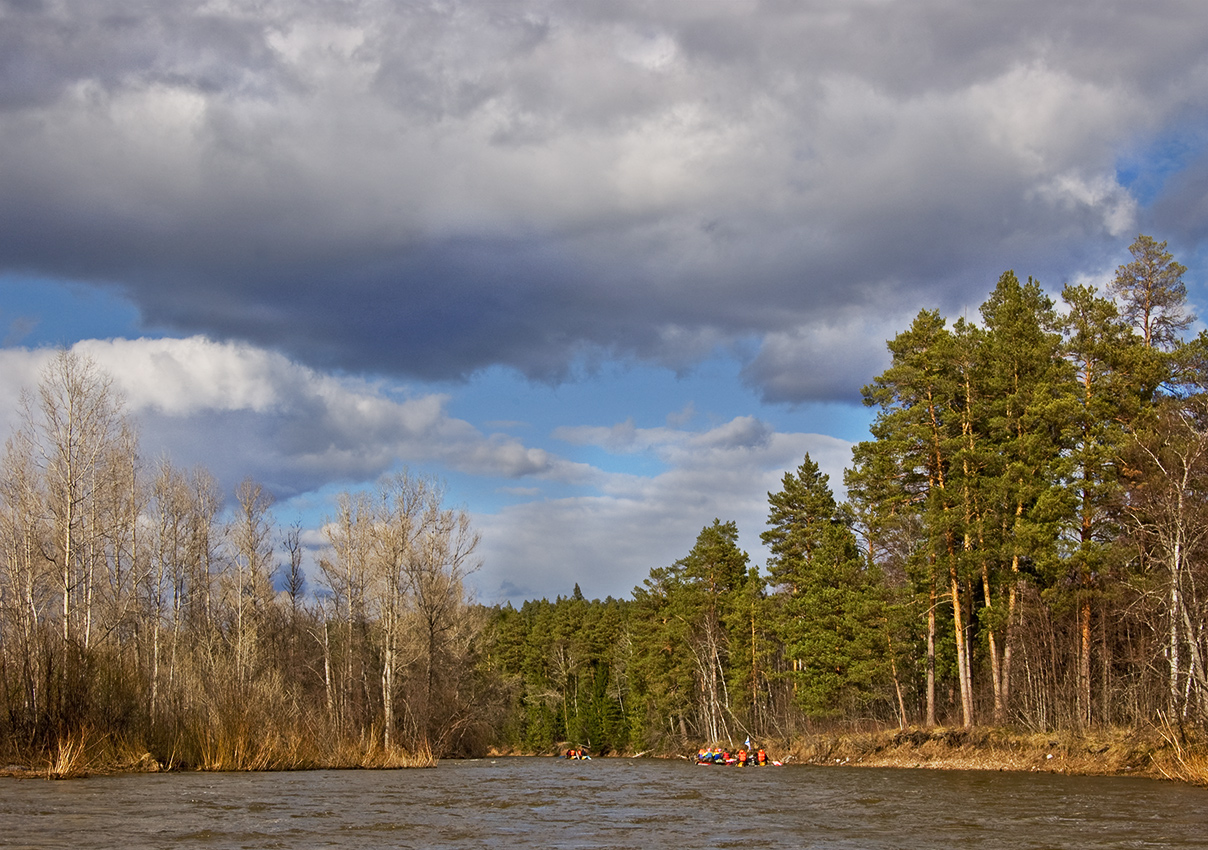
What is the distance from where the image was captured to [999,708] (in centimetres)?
4638

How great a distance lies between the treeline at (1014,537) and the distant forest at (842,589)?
6.3 inches

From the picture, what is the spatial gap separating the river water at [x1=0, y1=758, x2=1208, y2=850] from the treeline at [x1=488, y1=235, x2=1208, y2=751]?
856cm

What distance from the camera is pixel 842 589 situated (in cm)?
5697

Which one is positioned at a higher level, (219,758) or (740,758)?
(219,758)

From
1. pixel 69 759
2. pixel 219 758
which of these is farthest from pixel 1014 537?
pixel 69 759

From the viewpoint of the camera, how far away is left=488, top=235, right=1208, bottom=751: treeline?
3784 cm

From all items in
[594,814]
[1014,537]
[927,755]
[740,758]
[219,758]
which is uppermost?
[1014,537]

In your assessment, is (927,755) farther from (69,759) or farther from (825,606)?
(69,759)

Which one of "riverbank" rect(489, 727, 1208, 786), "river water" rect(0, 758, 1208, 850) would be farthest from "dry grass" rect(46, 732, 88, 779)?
"riverbank" rect(489, 727, 1208, 786)

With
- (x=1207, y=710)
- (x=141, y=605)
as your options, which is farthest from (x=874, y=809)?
Answer: (x=141, y=605)

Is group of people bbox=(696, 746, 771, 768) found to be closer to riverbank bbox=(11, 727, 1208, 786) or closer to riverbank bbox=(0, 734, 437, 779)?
riverbank bbox=(11, 727, 1208, 786)

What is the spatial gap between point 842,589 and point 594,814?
113 feet

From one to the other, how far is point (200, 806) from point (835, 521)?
163 feet

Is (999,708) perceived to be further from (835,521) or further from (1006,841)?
(1006,841)
